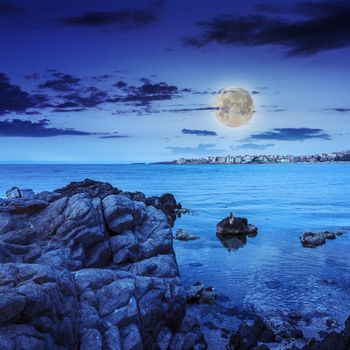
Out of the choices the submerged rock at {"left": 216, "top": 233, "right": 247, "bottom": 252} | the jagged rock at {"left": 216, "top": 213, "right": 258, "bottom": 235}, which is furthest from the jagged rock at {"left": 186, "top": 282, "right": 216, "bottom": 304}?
the jagged rock at {"left": 216, "top": 213, "right": 258, "bottom": 235}

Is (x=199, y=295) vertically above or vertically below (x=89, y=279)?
below

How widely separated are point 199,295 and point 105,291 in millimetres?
13349

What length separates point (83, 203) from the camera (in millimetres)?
33188

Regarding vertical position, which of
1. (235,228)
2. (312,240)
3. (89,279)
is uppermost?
(89,279)

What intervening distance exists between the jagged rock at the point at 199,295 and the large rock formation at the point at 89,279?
3721mm

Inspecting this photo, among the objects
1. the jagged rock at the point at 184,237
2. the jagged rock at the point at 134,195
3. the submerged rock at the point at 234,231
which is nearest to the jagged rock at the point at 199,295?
the jagged rock at the point at 184,237

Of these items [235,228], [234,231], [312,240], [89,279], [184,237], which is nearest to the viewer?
[89,279]

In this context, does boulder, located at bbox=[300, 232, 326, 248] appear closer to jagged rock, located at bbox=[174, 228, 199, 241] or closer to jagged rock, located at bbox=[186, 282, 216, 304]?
jagged rock, located at bbox=[174, 228, 199, 241]

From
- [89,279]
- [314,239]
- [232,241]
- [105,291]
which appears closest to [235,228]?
→ [232,241]

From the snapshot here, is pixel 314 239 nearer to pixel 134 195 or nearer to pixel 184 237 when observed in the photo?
pixel 184 237

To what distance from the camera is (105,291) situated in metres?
22.9

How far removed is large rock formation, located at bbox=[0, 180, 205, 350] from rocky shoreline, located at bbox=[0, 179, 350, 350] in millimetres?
51

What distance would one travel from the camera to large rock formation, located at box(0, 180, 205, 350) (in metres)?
17.6

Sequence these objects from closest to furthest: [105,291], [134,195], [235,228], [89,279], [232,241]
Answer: [105,291]
[89,279]
[232,241]
[235,228]
[134,195]
